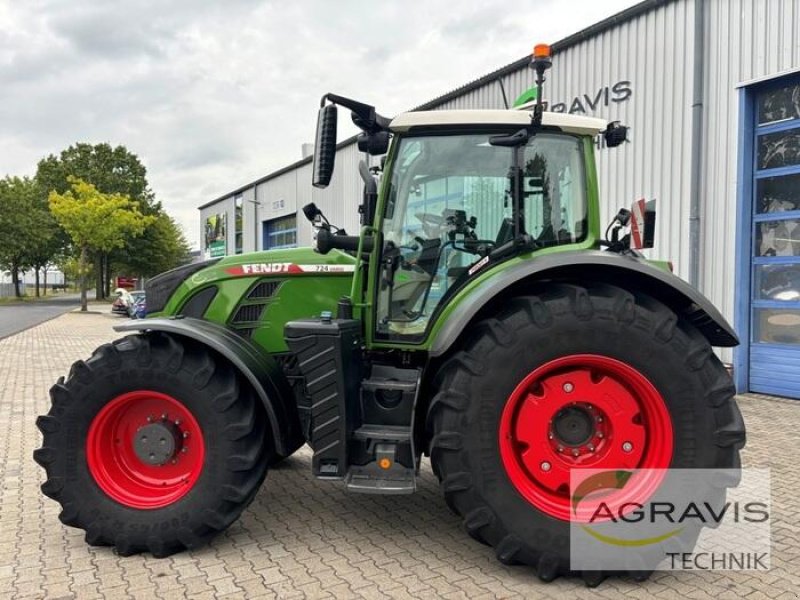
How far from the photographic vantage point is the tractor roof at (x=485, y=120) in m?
3.34

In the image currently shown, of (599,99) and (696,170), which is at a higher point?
(599,99)

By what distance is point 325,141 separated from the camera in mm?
3145

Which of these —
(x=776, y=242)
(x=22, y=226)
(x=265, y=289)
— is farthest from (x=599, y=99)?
(x=22, y=226)

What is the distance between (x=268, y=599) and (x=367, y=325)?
1472mm

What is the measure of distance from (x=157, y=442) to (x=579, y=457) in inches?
88.4

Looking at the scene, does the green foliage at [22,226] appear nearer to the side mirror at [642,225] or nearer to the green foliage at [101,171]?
the green foliage at [101,171]

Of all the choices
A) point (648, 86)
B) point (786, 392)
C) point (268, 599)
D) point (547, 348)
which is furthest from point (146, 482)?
point (648, 86)

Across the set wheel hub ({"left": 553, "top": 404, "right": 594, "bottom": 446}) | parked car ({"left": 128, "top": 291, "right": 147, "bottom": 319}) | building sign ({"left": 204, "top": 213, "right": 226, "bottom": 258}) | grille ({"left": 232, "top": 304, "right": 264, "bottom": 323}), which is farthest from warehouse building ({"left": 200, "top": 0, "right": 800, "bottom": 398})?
building sign ({"left": 204, "top": 213, "right": 226, "bottom": 258})

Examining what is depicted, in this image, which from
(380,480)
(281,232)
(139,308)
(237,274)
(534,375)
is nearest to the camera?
(534,375)

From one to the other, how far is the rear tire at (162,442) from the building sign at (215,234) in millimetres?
28663

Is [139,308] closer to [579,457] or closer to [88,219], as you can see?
[579,457]

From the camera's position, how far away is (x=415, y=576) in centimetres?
312

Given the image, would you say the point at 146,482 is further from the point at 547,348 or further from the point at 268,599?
the point at 547,348

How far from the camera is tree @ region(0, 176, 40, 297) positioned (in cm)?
3716
